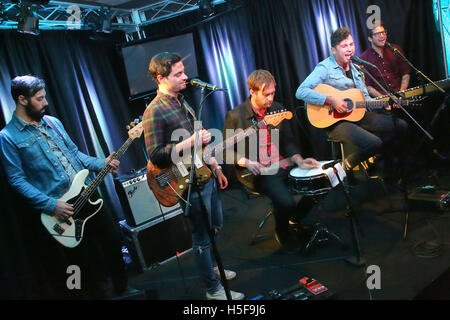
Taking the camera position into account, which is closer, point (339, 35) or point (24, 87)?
point (24, 87)

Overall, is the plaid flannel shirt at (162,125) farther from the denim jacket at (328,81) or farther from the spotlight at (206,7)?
the spotlight at (206,7)

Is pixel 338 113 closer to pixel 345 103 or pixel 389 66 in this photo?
pixel 345 103

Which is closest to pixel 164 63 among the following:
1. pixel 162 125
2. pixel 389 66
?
pixel 162 125

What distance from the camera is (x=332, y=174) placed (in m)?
3.05

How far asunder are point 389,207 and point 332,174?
146 centimetres

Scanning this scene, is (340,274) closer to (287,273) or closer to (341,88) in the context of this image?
(287,273)

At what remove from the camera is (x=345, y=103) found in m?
3.94

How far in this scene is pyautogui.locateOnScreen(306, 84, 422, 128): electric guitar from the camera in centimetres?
400

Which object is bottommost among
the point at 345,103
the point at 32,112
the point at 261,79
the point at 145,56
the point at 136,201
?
the point at 136,201

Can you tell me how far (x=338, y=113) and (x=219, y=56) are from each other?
3156 millimetres

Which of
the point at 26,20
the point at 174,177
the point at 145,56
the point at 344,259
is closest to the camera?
the point at 174,177

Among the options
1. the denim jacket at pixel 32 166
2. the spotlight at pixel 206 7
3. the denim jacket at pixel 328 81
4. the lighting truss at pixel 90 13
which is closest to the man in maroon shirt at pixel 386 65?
the denim jacket at pixel 328 81

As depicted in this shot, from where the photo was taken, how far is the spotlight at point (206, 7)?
17.6 feet
